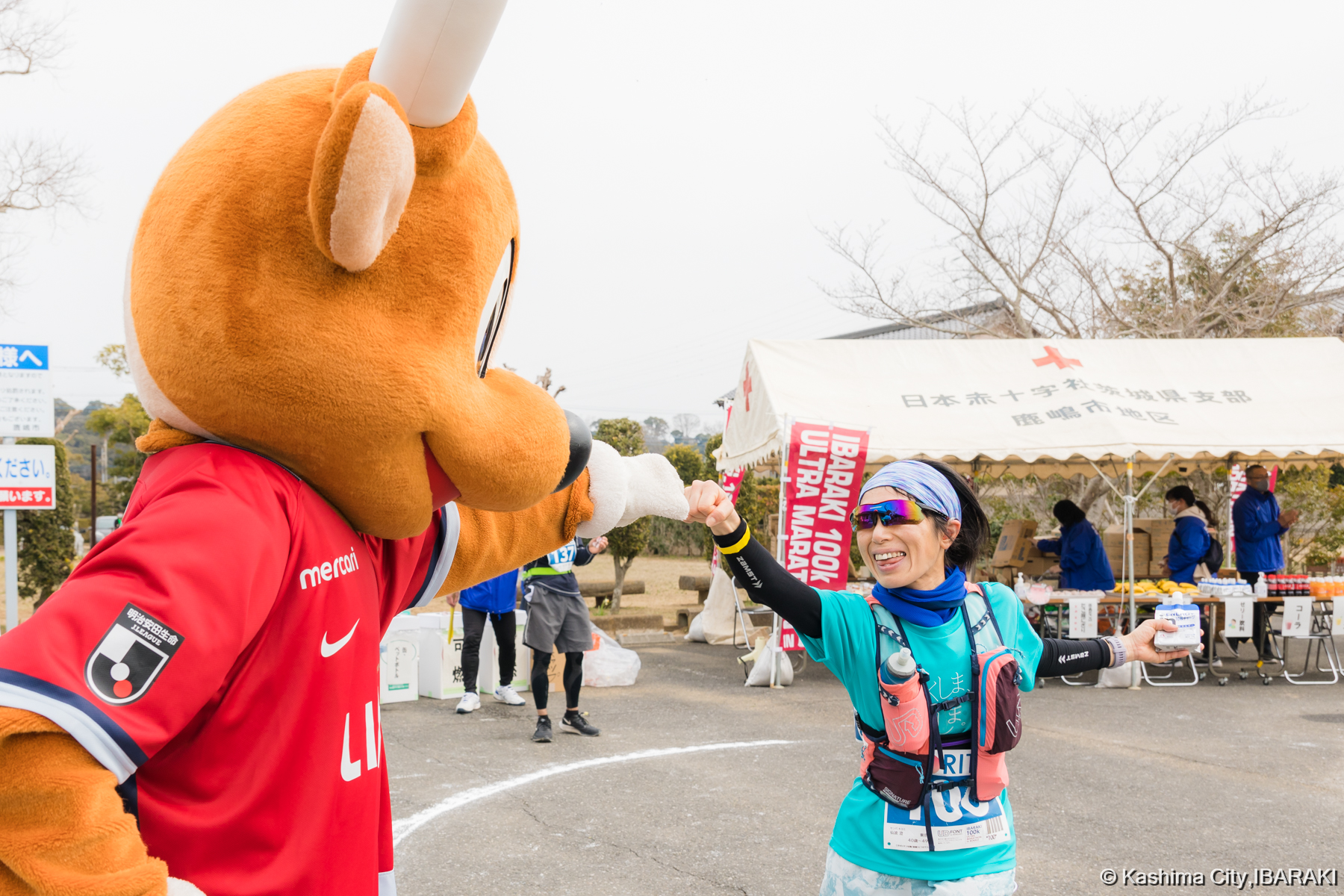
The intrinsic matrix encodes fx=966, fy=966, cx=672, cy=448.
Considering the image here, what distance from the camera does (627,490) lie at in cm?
211

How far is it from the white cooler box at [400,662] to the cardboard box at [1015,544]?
318 inches

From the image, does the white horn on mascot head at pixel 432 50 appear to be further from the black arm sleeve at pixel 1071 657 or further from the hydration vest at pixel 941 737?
the black arm sleeve at pixel 1071 657

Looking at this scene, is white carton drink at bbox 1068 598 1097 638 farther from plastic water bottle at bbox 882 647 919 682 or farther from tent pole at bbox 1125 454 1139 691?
plastic water bottle at bbox 882 647 919 682

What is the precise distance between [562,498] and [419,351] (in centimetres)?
63


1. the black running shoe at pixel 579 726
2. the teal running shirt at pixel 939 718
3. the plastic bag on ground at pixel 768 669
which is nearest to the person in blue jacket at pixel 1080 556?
the plastic bag on ground at pixel 768 669

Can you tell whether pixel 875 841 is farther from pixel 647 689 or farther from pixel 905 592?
pixel 647 689

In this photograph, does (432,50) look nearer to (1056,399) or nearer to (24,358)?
(24,358)

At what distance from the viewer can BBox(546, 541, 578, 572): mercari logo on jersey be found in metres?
6.44

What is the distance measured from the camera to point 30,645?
3.71 feet

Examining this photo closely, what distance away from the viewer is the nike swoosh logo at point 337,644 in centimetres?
147

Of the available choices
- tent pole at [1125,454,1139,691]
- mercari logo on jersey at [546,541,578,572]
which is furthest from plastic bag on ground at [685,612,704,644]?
mercari logo on jersey at [546,541,578,572]

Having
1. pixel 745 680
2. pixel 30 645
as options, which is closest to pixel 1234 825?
pixel 745 680

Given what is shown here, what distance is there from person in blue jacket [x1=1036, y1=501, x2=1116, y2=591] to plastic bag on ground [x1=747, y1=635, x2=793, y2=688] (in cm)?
345

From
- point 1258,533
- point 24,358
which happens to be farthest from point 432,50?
point 1258,533
